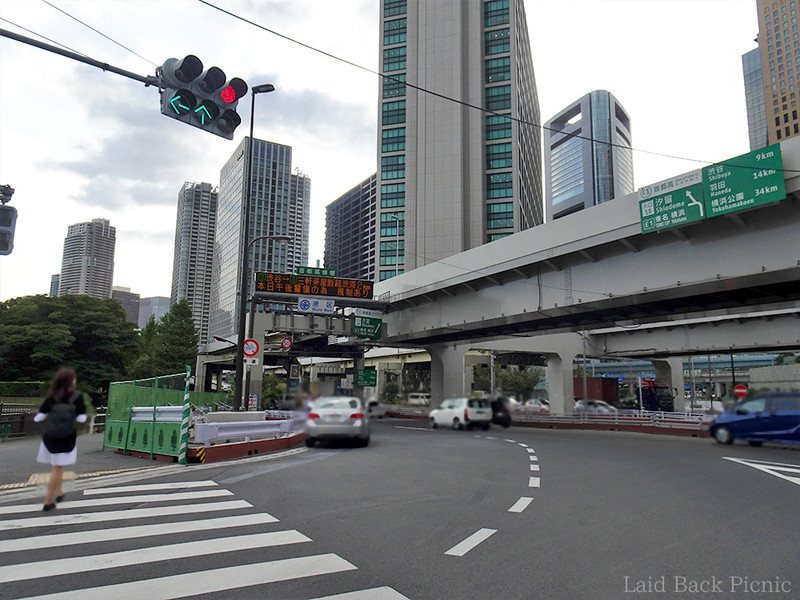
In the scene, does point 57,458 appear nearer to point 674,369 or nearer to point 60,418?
point 60,418

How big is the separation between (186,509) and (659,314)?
22845 mm

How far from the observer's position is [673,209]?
1847cm

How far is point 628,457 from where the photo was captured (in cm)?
1623

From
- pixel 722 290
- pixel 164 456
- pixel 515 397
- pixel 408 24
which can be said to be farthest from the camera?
pixel 408 24

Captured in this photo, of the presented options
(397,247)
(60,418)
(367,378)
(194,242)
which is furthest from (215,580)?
(397,247)

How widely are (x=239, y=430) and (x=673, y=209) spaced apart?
632 inches

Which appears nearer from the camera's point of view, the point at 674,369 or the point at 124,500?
the point at 124,500

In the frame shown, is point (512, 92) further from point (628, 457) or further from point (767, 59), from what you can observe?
point (628, 457)

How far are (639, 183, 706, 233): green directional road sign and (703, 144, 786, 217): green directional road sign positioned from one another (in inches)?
15.0

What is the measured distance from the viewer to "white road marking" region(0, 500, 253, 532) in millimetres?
7938

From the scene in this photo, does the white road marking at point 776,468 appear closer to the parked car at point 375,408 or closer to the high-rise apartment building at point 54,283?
the parked car at point 375,408

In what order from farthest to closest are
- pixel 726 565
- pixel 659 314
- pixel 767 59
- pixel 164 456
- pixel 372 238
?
pixel 372 238, pixel 767 59, pixel 659 314, pixel 164 456, pixel 726 565

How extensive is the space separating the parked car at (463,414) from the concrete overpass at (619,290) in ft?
1.12

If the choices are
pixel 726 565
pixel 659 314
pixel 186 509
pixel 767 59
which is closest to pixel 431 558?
pixel 726 565
